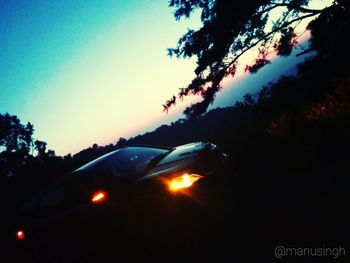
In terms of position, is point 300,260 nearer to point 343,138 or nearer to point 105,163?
point 105,163

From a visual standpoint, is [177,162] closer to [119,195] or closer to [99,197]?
[119,195]

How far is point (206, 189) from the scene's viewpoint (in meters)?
3.88

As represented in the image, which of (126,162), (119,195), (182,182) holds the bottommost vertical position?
(182,182)

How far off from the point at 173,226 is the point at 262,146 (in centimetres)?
531

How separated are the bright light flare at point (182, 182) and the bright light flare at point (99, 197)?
0.99m

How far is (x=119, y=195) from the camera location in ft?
13.2

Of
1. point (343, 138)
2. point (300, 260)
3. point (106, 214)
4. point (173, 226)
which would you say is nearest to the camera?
point (300, 260)

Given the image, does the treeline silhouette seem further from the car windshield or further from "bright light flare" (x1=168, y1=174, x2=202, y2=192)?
the car windshield

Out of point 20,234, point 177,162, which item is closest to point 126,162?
point 177,162

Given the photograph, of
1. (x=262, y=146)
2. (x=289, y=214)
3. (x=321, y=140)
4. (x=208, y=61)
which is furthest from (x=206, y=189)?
(x=208, y=61)

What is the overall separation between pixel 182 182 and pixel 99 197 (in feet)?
3.94

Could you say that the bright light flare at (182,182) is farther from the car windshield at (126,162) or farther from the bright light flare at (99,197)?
the bright light flare at (99,197)

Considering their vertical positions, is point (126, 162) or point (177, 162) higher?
point (126, 162)

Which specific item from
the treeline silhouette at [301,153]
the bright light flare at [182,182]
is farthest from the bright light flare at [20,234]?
the bright light flare at [182,182]
